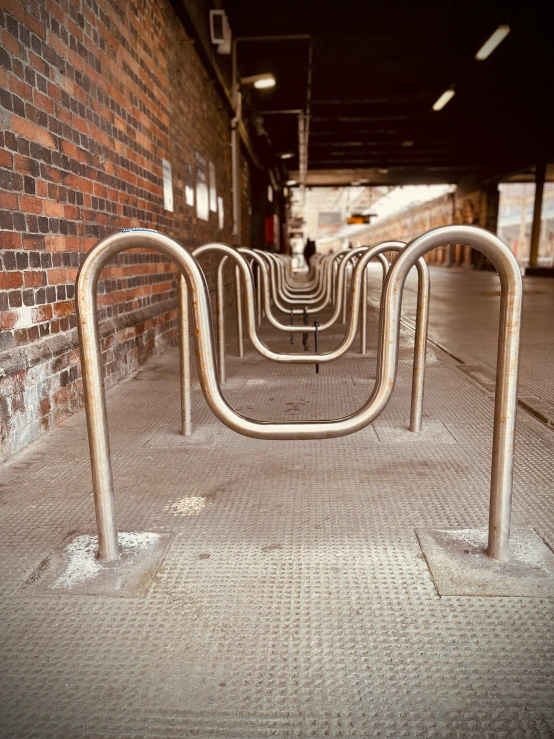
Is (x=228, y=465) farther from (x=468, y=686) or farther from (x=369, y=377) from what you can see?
(x=369, y=377)

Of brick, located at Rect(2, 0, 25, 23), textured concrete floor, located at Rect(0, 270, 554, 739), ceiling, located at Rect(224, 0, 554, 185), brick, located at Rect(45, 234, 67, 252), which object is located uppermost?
ceiling, located at Rect(224, 0, 554, 185)

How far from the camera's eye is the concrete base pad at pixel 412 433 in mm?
2600

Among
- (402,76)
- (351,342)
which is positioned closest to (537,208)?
(402,76)

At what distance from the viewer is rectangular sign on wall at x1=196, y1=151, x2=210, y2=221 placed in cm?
674

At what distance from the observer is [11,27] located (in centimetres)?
230

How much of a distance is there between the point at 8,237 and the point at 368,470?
177cm

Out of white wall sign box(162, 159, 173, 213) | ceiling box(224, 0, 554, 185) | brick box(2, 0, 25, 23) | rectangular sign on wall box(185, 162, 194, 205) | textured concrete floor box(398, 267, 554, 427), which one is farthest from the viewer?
ceiling box(224, 0, 554, 185)

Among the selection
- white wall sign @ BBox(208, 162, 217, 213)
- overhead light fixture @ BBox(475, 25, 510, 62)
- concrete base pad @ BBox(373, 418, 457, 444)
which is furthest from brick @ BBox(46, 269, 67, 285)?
overhead light fixture @ BBox(475, 25, 510, 62)

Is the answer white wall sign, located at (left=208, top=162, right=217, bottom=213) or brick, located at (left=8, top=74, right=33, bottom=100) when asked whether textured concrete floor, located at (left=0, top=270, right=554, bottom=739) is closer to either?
brick, located at (left=8, top=74, right=33, bottom=100)

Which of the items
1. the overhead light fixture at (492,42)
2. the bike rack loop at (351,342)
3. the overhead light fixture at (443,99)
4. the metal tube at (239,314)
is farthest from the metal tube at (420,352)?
the overhead light fixture at (443,99)

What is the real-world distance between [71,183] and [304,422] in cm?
216

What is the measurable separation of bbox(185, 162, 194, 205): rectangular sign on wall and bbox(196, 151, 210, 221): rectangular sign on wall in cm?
31

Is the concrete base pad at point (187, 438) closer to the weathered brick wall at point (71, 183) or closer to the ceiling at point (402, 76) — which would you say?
the weathered brick wall at point (71, 183)

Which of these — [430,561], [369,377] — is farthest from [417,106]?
[430,561]
